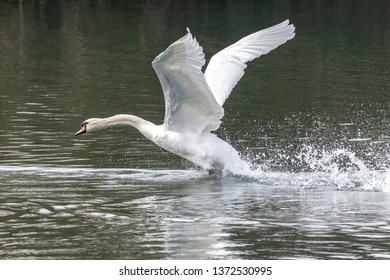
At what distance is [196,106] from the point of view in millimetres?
15445

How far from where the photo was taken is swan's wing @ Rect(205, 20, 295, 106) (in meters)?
16.6

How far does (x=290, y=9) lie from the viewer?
47688 millimetres

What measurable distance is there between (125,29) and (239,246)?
28834 millimetres

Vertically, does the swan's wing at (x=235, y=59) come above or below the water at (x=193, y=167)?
above

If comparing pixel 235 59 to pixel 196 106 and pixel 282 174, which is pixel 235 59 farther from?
pixel 282 174

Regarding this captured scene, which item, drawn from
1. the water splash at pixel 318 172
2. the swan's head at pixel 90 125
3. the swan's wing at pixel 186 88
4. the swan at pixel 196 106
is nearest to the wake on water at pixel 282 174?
the water splash at pixel 318 172

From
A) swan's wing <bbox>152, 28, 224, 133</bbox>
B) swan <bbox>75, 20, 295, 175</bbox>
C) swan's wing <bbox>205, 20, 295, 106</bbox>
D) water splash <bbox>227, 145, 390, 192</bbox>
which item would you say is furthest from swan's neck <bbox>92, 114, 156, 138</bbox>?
swan's wing <bbox>205, 20, 295, 106</bbox>

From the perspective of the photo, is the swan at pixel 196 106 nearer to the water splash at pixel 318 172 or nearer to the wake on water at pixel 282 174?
the wake on water at pixel 282 174

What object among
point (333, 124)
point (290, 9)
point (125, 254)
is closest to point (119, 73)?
point (333, 124)

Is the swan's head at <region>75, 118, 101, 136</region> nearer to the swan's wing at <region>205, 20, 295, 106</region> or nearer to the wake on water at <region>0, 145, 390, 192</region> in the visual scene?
the wake on water at <region>0, 145, 390, 192</region>

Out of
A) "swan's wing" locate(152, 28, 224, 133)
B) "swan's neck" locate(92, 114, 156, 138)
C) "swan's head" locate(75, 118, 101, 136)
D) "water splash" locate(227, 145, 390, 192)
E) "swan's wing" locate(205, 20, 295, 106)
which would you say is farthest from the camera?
"swan's wing" locate(205, 20, 295, 106)

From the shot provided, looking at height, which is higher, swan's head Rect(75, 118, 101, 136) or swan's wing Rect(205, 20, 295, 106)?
swan's wing Rect(205, 20, 295, 106)

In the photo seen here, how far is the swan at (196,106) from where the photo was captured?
1428 cm

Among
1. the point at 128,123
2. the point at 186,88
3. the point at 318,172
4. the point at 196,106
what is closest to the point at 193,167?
the point at 128,123
